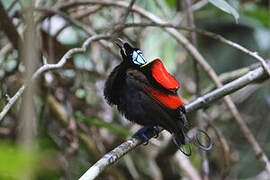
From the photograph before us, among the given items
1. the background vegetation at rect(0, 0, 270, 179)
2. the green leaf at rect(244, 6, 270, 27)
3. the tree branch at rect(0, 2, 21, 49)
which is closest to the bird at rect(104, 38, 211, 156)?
the background vegetation at rect(0, 0, 270, 179)

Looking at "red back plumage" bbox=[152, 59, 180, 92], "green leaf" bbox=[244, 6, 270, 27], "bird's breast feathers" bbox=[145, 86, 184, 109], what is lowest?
"green leaf" bbox=[244, 6, 270, 27]

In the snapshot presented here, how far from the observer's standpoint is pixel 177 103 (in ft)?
5.67

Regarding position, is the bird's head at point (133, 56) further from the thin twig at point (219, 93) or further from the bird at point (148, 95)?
the thin twig at point (219, 93)

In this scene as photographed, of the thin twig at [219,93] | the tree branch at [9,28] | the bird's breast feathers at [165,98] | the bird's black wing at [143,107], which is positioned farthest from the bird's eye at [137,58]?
the tree branch at [9,28]

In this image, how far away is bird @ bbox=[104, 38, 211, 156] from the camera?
69.2 inches

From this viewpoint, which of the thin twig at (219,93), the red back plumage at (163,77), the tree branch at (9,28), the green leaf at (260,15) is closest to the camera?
the thin twig at (219,93)

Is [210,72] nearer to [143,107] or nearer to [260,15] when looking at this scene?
[143,107]

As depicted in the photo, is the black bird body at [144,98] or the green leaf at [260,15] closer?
the black bird body at [144,98]

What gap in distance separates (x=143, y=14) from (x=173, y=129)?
1170mm

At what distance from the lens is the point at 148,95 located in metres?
1.81

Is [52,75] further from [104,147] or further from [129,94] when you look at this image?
[129,94]

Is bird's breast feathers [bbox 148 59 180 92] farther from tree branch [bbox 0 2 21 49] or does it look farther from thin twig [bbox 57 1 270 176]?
tree branch [bbox 0 2 21 49]

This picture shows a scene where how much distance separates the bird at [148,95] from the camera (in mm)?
1758

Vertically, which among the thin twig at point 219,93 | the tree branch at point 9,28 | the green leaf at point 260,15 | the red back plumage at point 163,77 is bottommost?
the green leaf at point 260,15
